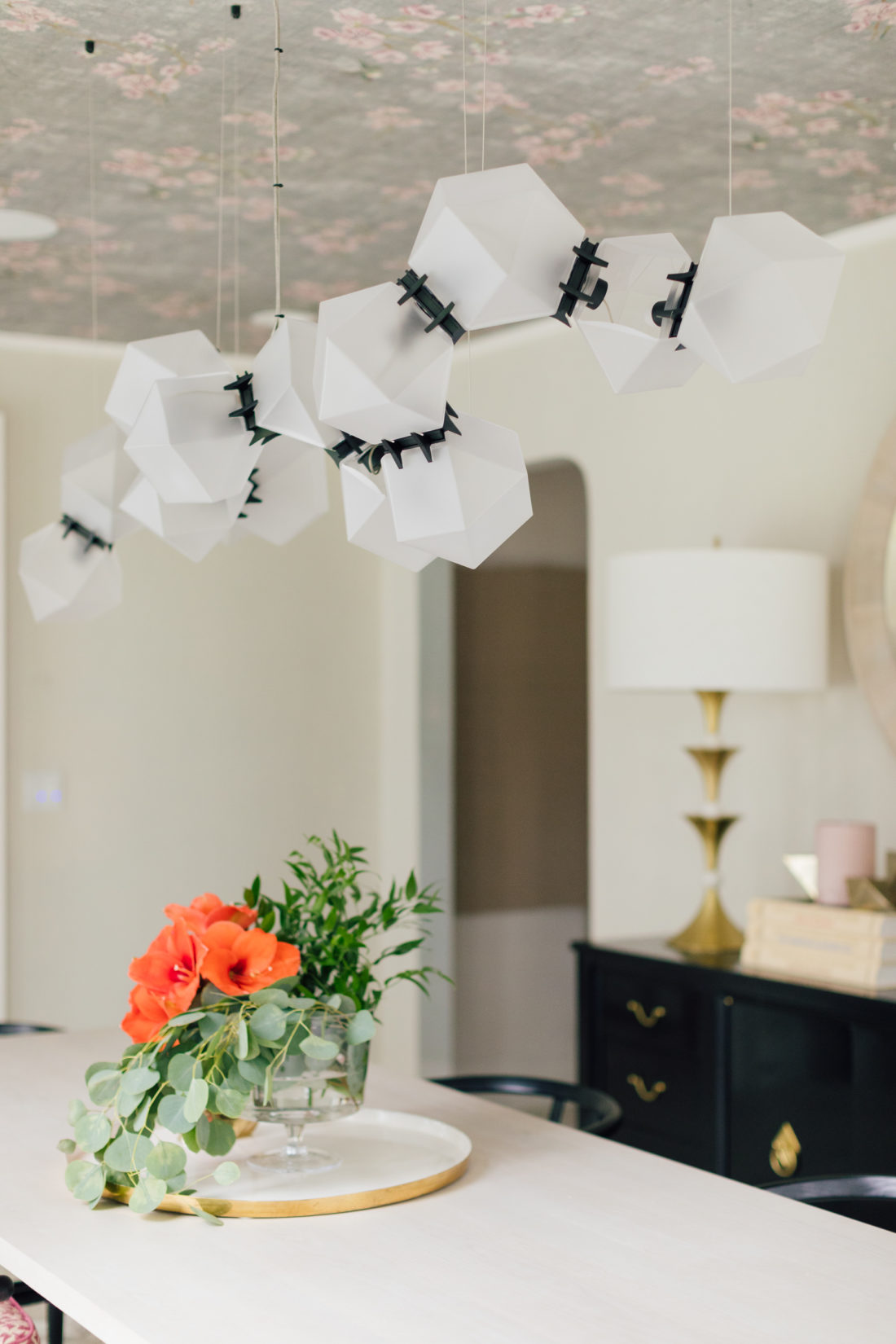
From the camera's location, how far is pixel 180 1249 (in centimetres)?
166

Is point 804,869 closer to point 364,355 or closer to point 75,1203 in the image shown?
point 75,1203

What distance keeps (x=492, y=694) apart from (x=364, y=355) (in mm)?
3876

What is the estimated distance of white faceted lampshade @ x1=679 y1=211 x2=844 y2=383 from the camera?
1.50 m

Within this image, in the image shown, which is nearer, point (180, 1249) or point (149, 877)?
point (180, 1249)

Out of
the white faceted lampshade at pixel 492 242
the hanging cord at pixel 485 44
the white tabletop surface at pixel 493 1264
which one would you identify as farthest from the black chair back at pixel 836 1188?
the hanging cord at pixel 485 44

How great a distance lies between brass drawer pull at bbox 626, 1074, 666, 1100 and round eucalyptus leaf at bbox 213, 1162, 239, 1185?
1.82 metres

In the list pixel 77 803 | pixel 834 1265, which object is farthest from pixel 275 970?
pixel 77 803

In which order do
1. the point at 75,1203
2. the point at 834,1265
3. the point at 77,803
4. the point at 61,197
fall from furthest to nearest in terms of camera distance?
1. the point at 77,803
2. the point at 61,197
3. the point at 75,1203
4. the point at 834,1265

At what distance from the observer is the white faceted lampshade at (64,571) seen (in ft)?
7.82

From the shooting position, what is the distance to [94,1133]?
175cm

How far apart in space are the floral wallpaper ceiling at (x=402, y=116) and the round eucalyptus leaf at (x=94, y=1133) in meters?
1.67

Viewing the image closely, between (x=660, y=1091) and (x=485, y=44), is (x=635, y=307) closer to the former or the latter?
(x=485, y=44)

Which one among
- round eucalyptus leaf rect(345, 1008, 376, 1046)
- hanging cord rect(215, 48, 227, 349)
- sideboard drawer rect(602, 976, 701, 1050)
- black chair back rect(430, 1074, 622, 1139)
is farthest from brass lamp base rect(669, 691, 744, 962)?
round eucalyptus leaf rect(345, 1008, 376, 1046)

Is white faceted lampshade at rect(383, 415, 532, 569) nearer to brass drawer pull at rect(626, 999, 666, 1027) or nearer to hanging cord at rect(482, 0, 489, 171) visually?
hanging cord at rect(482, 0, 489, 171)
